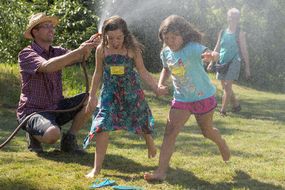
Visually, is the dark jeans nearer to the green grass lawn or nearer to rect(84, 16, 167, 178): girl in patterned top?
the green grass lawn

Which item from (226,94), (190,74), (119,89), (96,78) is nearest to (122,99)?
(119,89)

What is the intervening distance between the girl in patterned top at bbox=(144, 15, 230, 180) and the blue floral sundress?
34cm

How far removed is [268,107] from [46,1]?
19.1 ft

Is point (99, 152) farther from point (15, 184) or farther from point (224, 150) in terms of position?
point (224, 150)

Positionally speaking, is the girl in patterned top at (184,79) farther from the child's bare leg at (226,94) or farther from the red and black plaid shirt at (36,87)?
the child's bare leg at (226,94)

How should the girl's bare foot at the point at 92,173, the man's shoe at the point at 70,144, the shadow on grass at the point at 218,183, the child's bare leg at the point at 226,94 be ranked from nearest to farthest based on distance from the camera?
1. the shadow on grass at the point at 218,183
2. the girl's bare foot at the point at 92,173
3. the man's shoe at the point at 70,144
4. the child's bare leg at the point at 226,94

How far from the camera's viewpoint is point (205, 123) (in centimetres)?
488

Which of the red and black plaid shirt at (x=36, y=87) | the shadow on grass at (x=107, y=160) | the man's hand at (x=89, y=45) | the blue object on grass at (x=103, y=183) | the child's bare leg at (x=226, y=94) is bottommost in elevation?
the child's bare leg at (x=226, y=94)

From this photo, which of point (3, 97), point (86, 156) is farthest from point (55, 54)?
point (3, 97)

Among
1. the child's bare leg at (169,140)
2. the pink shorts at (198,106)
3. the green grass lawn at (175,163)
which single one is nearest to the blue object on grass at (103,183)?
the green grass lawn at (175,163)

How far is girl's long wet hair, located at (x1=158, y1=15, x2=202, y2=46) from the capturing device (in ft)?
15.3

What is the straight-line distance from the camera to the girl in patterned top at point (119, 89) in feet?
15.6

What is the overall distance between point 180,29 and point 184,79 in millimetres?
433

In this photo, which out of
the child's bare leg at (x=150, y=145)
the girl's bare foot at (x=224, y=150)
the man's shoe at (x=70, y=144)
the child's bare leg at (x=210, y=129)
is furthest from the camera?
the man's shoe at (x=70, y=144)
